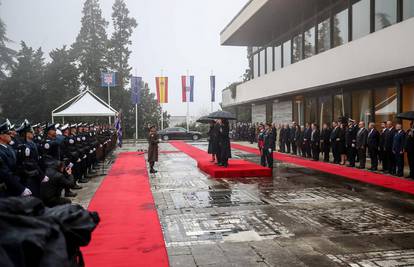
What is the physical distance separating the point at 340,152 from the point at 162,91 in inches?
1057

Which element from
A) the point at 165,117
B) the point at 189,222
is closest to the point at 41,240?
the point at 189,222

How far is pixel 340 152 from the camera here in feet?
55.3

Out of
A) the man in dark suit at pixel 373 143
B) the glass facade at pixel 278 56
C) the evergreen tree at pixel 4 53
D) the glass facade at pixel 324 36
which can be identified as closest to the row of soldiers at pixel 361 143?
the man in dark suit at pixel 373 143

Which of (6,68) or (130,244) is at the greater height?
(6,68)

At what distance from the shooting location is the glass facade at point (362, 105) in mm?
18234

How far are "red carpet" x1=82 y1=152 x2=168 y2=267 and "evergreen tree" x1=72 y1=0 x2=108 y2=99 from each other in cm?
4309

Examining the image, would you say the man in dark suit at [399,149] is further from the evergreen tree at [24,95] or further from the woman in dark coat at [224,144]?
the evergreen tree at [24,95]

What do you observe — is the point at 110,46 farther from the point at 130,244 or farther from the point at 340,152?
the point at 130,244


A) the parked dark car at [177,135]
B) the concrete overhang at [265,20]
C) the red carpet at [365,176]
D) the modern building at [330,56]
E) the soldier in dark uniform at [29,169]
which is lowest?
the red carpet at [365,176]

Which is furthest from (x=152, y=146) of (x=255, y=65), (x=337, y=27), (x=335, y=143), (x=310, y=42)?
(x=255, y=65)

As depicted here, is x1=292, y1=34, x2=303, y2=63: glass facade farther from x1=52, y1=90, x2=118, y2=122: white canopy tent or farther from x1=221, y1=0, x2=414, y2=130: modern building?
x1=52, y1=90, x2=118, y2=122: white canopy tent

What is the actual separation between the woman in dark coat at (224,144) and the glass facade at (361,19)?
799 centimetres

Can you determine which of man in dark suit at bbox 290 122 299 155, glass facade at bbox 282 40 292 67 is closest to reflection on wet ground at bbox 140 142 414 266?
man in dark suit at bbox 290 122 299 155

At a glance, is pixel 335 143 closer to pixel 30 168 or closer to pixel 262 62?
pixel 30 168
